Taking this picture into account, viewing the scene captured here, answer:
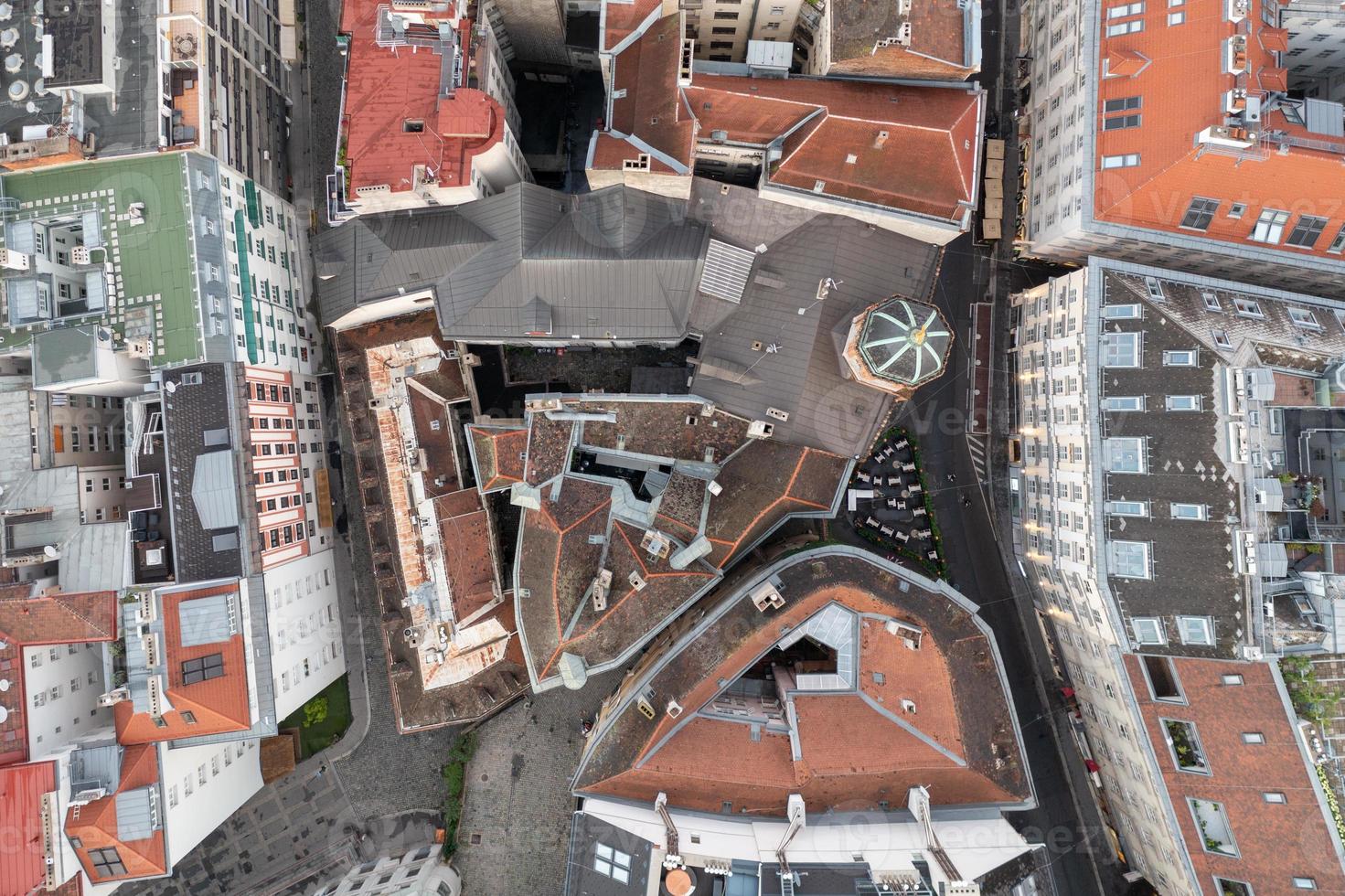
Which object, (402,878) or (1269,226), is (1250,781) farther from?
(402,878)

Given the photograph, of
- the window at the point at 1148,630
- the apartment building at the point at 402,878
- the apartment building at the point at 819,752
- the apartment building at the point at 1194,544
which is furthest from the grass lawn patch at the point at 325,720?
the window at the point at 1148,630

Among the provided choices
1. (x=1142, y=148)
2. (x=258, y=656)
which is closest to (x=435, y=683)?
(x=258, y=656)

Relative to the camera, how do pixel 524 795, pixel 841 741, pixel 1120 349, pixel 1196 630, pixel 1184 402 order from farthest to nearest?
pixel 524 795
pixel 841 741
pixel 1120 349
pixel 1196 630
pixel 1184 402

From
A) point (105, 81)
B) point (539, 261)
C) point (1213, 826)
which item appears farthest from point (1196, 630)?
point (105, 81)

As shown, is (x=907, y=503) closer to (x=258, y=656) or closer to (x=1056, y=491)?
(x=1056, y=491)

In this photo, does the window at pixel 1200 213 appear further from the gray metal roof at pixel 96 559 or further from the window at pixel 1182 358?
the gray metal roof at pixel 96 559

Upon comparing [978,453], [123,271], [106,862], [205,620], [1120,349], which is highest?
[123,271]

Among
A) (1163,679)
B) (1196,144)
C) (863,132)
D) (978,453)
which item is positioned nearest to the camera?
(1196,144)
